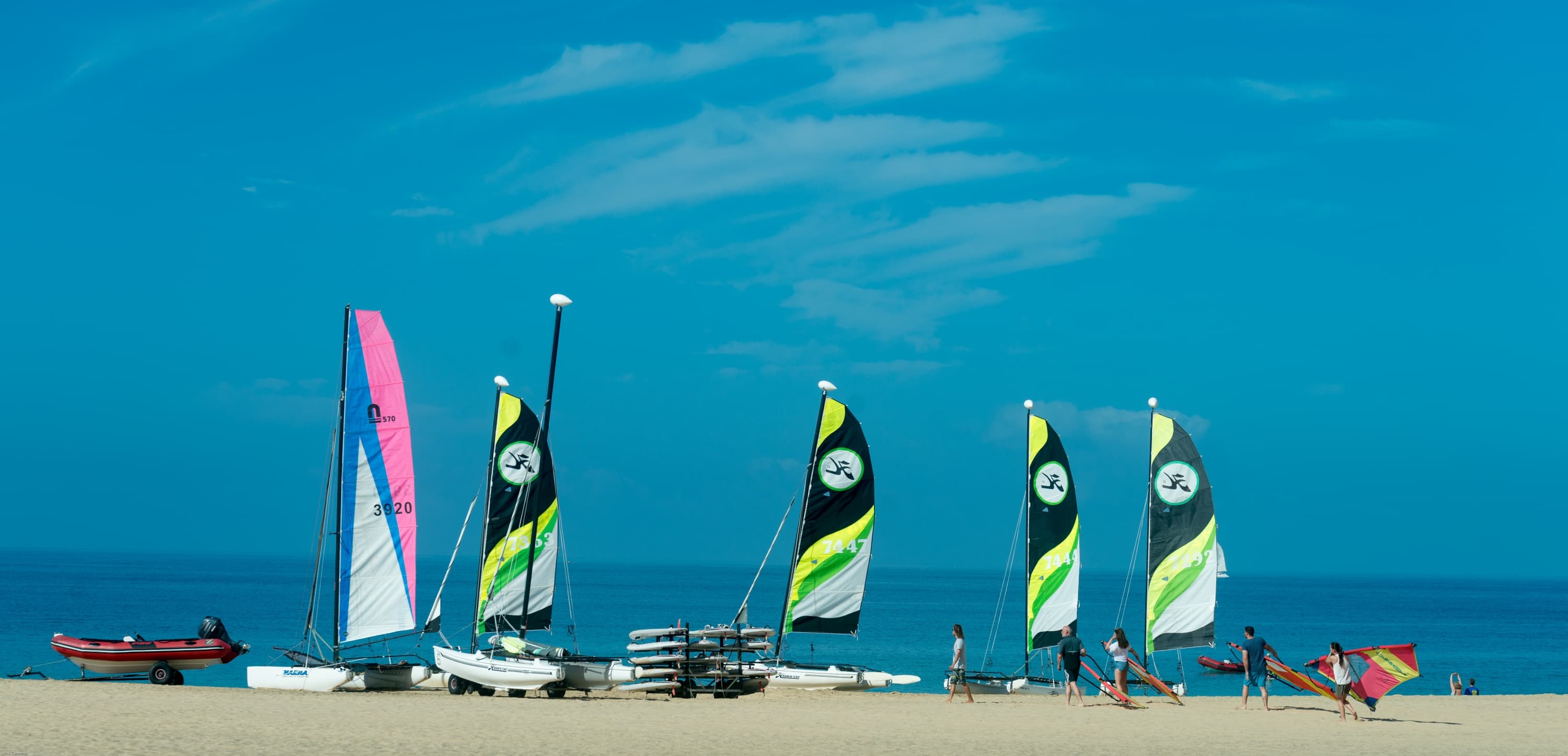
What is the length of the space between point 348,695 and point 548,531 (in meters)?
Answer: 7.88

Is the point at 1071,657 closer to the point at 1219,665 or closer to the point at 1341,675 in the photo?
the point at 1341,675

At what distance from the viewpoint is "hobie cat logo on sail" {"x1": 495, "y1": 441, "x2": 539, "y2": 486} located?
2736cm

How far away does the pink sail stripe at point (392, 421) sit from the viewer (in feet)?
73.0

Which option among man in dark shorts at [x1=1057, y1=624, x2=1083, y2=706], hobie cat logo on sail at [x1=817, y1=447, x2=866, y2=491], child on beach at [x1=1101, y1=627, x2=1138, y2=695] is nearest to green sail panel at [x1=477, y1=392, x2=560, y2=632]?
hobie cat logo on sail at [x1=817, y1=447, x2=866, y2=491]

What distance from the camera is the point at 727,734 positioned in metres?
16.7

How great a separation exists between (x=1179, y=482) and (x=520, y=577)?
13.3 m

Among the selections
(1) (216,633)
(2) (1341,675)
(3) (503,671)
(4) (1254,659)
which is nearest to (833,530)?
(3) (503,671)

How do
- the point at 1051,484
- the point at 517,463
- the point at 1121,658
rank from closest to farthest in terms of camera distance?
1. the point at 1121,658
2. the point at 1051,484
3. the point at 517,463

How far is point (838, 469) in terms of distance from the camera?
25.9m

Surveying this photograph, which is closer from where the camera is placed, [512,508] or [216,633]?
[216,633]

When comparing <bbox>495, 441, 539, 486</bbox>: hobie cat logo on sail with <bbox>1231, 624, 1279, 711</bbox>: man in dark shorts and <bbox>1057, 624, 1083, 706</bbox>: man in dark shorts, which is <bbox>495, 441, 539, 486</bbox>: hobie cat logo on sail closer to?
<bbox>1057, 624, 1083, 706</bbox>: man in dark shorts

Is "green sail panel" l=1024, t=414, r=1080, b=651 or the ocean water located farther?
the ocean water

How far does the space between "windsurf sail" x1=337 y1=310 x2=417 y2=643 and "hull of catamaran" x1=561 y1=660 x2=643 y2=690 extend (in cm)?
315

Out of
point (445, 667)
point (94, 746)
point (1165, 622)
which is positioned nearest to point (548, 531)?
point (445, 667)
